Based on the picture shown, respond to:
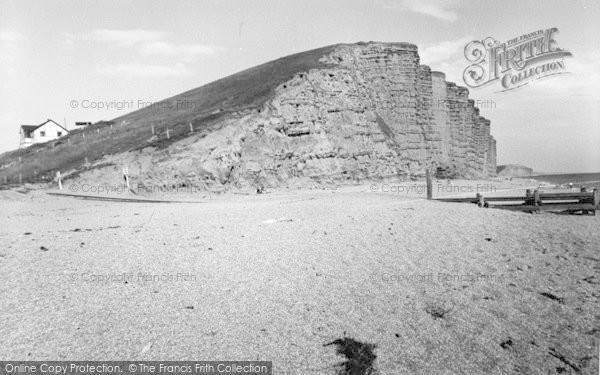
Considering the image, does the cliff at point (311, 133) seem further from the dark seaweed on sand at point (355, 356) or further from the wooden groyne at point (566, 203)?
the dark seaweed on sand at point (355, 356)

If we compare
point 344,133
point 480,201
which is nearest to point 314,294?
point 480,201

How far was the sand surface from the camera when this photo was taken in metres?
5.11

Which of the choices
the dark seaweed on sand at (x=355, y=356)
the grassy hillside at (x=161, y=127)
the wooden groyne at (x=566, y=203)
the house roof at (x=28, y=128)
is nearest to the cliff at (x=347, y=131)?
the grassy hillside at (x=161, y=127)

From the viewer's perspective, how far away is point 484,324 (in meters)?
5.79

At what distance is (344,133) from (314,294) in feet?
87.8

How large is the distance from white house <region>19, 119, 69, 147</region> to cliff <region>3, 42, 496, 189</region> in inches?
1179

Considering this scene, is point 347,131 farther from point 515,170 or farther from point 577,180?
point 515,170

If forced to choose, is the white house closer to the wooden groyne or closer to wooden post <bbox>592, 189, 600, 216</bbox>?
the wooden groyne

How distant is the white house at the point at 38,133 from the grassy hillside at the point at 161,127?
1849 centimetres

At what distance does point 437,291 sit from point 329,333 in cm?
269

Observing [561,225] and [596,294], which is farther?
[561,225]

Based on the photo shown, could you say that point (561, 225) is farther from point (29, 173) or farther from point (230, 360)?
point (29, 173)

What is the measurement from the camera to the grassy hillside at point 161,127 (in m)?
33.2

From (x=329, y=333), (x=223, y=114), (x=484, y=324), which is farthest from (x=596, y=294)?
(x=223, y=114)
